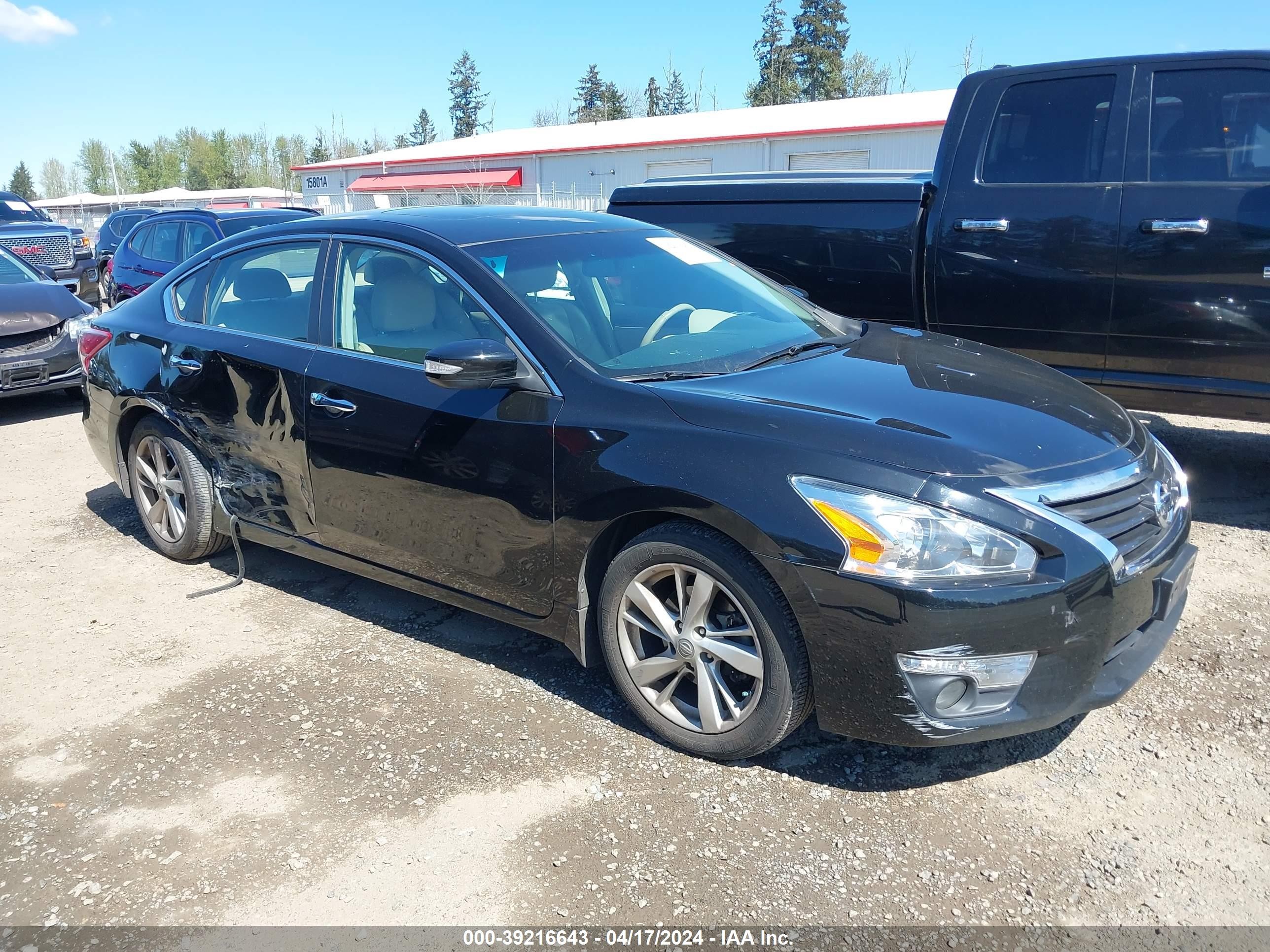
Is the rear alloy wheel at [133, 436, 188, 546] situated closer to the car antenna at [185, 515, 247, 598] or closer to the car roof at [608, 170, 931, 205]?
the car antenna at [185, 515, 247, 598]

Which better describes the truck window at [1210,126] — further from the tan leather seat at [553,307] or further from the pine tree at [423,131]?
the pine tree at [423,131]

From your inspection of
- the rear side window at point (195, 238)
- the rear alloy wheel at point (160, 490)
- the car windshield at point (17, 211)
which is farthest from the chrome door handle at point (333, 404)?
the car windshield at point (17, 211)

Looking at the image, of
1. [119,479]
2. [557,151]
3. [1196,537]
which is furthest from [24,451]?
[557,151]

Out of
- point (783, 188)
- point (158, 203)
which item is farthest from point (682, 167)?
point (158, 203)

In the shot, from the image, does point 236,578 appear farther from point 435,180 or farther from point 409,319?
point 435,180

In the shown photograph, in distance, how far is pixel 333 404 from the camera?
384 cm

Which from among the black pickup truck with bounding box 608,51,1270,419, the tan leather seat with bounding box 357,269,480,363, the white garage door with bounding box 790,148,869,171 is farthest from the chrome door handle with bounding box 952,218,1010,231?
the white garage door with bounding box 790,148,869,171

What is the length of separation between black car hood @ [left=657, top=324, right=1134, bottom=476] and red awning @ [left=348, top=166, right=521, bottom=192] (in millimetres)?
34436

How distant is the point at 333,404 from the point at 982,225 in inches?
143

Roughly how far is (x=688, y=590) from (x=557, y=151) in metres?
33.6

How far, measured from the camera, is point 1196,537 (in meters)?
4.90

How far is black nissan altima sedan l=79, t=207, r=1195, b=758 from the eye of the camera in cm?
267

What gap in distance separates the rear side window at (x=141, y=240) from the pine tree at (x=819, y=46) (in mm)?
59643

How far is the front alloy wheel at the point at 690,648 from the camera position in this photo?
2963mm
